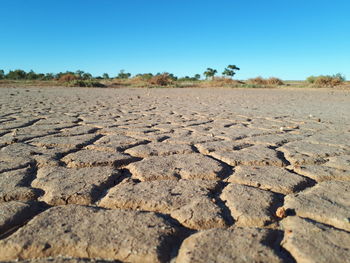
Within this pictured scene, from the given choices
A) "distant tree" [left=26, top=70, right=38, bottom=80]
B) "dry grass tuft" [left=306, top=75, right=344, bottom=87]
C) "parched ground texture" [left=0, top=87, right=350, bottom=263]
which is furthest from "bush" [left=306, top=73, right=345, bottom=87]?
"distant tree" [left=26, top=70, right=38, bottom=80]

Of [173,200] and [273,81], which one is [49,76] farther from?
[173,200]

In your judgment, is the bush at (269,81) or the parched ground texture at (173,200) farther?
the bush at (269,81)

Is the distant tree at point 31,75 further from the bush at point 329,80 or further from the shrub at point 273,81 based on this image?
the bush at point 329,80

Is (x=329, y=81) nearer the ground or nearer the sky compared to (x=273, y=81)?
nearer the sky

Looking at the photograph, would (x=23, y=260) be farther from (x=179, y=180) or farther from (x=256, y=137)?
(x=256, y=137)

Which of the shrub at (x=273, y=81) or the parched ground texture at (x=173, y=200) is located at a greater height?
the parched ground texture at (x=173, y=200)

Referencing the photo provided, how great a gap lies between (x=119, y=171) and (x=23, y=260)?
2.73 ft

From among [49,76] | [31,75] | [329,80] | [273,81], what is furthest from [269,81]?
[31,75]

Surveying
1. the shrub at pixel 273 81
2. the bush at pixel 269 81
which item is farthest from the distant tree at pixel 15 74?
the shrub at pixel 273 81

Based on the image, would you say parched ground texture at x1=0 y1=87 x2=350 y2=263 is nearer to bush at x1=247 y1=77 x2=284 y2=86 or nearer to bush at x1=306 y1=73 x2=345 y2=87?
bush at x1=306 y1=73 x2=345 y2=87

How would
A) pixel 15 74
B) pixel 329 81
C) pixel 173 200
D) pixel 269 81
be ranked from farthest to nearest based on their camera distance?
1. pixel 15 74
2. pixel 269 81
3. pixel 329 81
4. pixel 173 200

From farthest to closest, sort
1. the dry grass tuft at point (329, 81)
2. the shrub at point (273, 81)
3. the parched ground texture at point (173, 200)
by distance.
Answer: the shrub at point (273, 81), the dry grass tuft at point (329, 81), the parched ground texture at point (173, 200)

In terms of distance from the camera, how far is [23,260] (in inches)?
34.9

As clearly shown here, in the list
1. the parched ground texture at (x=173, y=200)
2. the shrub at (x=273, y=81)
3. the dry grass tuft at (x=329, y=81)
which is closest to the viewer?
the parched ground texture at (x=173, y=200)
